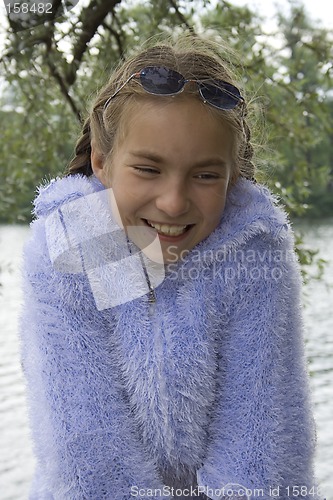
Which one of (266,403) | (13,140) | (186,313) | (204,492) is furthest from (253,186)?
(13,140)

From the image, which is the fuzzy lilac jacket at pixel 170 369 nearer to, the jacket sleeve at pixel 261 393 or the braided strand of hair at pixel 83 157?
the jacket sleeve at pixel 261 393

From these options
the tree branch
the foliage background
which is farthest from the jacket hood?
the tree branch

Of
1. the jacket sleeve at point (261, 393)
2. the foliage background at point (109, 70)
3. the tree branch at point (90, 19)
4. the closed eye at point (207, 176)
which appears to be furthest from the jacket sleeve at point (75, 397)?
the tree branch at point (90, 19)

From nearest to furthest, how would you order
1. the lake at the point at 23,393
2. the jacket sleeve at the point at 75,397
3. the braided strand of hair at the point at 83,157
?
the jacket sleeve at the point at 75,397, the braided strand of hair at the point at 83,157, the lake at the point at 23,393

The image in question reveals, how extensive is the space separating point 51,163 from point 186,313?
2327 millimetres

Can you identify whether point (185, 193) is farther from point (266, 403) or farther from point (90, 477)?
point (90, 477)

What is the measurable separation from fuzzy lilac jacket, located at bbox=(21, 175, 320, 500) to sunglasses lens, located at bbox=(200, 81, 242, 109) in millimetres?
188

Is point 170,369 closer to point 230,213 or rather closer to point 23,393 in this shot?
point 230,213

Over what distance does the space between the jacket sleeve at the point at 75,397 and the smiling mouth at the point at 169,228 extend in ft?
0.52

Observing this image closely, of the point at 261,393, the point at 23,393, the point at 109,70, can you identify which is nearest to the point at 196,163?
the point at 261,393

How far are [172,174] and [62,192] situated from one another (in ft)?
0.72

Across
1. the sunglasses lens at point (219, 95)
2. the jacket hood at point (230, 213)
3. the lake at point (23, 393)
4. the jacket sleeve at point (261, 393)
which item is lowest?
the lake at point (23, 393)

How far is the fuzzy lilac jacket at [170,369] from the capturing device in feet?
4.31

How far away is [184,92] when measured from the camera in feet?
4.49
